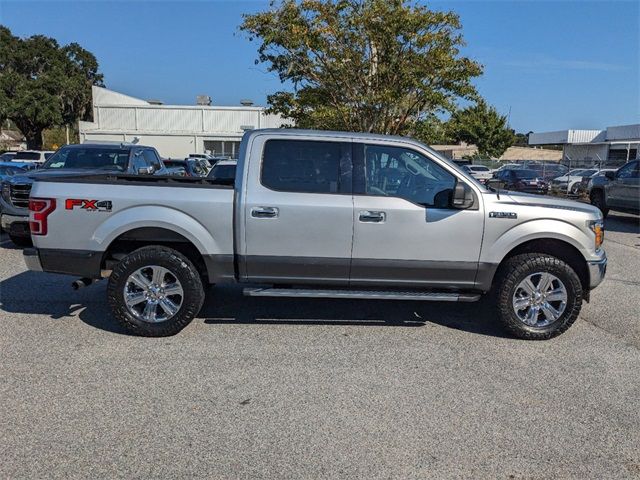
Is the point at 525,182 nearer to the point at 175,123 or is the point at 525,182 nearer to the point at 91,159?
the point at 91,159

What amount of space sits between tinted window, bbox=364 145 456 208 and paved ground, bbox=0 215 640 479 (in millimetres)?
1412

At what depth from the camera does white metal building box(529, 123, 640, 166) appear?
48.9 meters

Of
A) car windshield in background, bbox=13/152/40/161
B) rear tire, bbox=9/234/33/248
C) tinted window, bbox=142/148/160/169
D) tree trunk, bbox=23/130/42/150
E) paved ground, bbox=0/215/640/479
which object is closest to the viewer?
paved ground, bbox=0/215/640/479

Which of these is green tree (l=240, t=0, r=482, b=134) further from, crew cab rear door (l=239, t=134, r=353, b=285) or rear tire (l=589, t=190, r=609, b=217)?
crew cab rear door (l=239, t=134, r=353, b=285)

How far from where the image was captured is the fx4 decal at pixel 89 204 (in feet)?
15.9

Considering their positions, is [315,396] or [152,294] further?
[152,294]

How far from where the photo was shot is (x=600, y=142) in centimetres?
5506

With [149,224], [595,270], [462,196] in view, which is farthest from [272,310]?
[595,270]

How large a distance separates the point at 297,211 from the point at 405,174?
3.71 ft

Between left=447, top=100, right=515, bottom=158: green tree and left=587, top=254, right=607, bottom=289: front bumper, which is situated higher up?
left=447, top=100, right=515, bottom=158: green tree

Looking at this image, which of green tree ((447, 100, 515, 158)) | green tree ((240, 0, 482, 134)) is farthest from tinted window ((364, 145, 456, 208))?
green tree ((447, 100, 515, 158))

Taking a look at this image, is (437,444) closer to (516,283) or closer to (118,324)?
(516,283)

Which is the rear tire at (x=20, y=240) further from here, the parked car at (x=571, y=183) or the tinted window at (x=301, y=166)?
the parked car at (x=571, y=183)

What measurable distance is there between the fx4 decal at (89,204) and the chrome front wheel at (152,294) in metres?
0.66
